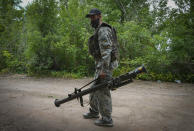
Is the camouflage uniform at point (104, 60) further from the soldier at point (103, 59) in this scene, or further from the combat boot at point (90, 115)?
the combat boot at point (90, 115)

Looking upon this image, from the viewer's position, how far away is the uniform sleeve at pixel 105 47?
2469 millimetres

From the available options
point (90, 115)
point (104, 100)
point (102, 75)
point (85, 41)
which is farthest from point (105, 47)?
point (85, 41)

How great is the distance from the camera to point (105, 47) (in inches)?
98.8

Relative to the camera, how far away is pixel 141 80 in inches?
307

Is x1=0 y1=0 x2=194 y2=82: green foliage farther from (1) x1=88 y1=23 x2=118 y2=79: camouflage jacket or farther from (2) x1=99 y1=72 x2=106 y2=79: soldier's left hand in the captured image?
(2) x1=99 y1=72 x2=106 y2=79: soldier's left hand

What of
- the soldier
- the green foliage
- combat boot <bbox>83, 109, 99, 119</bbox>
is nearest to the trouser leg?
the soldier

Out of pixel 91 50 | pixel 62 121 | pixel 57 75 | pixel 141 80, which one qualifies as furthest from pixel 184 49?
pixel 57 75

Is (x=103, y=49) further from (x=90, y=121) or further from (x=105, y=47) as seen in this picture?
(x=90, y=121)

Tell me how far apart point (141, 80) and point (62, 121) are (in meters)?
5.86

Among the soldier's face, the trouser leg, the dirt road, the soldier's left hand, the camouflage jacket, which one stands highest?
the soldier's face

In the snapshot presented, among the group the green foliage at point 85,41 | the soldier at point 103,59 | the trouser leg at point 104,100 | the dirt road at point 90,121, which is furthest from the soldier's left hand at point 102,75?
the green foliage at point 85,41

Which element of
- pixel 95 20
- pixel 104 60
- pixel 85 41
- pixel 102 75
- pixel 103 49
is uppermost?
pixel 85 41

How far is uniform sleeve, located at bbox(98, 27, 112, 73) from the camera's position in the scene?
2.47 meters

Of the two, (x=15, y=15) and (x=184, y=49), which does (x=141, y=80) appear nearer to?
(x=184, y=49)
